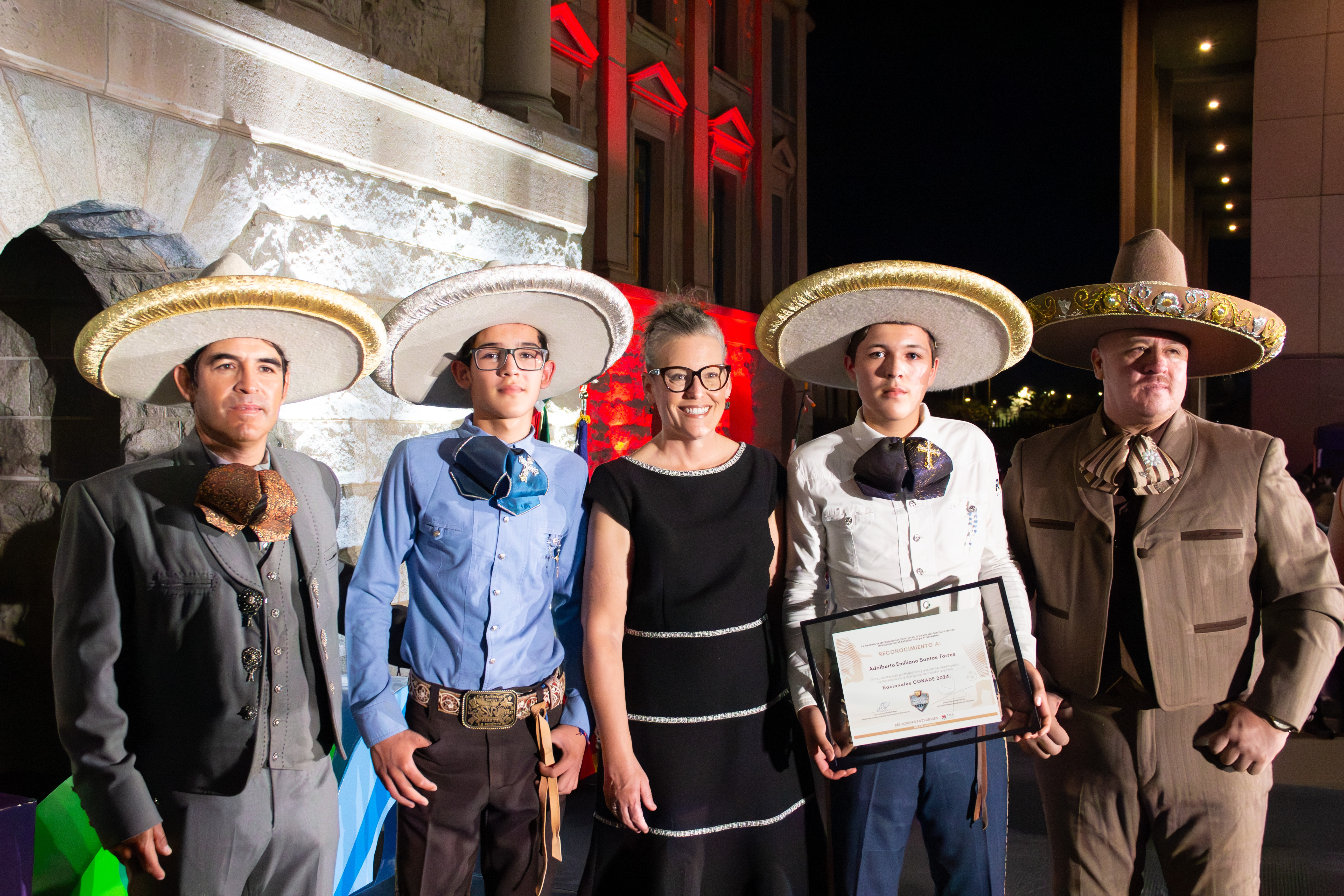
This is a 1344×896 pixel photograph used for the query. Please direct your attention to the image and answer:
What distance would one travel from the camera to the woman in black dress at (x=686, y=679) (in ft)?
6.98

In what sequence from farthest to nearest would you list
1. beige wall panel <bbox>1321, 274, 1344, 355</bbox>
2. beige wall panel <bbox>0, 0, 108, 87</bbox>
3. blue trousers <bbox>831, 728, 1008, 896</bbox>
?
beige wall panel <bbox>1321, 274, 1344, 355</bbox> → beige wall panel <bbox>0, 0, 108, 87</bbox> → blue trousers <bbox>831, 728, 1008, 896</bbox>

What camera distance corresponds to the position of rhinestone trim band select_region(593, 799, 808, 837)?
83.7 inches

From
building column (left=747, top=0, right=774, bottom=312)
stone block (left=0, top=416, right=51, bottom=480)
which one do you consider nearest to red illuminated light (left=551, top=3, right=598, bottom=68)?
building column (left=747, top=0, right=774, bottom=312)

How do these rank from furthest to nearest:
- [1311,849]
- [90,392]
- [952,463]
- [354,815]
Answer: [1311,849] < [90,392] < [354,815] < [952,463]

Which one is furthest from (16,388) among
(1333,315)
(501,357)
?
(1333,315)

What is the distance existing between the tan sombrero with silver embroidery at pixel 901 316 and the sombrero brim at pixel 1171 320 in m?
0.17

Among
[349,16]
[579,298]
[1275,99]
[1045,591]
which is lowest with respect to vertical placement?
[1045,591]

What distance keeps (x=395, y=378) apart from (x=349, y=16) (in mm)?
2581

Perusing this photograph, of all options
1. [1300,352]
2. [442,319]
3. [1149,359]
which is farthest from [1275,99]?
[442,319]

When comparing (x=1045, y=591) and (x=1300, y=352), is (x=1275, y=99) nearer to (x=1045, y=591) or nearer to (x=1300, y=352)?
(x=1300, y=352)

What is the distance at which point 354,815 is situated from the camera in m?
3.20

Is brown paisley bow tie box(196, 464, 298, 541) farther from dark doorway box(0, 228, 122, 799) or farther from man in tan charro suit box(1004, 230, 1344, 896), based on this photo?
man in tan charro suit box(1004, 230, 1344, 896)

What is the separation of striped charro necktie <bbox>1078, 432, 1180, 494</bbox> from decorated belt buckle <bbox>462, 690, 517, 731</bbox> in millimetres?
1763

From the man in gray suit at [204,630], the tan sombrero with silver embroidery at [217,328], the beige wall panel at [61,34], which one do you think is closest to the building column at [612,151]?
the beige wall panel at [61,34]
